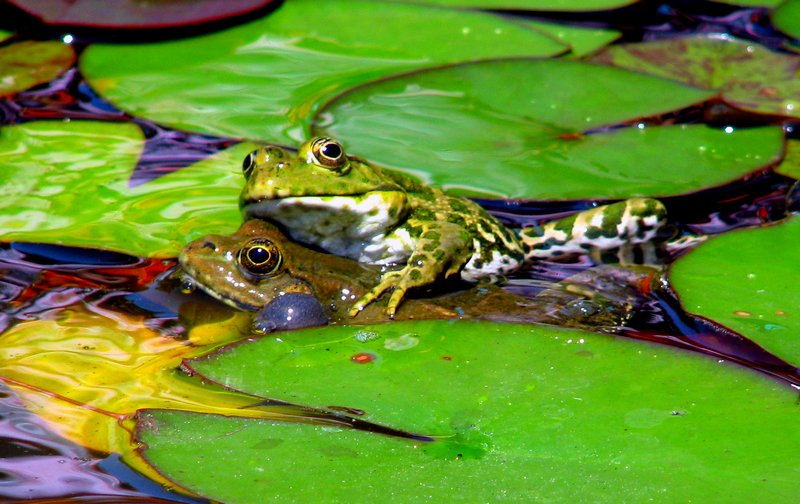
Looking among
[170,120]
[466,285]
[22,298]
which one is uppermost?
[170,120]

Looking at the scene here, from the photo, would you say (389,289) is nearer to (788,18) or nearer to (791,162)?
(791,162)

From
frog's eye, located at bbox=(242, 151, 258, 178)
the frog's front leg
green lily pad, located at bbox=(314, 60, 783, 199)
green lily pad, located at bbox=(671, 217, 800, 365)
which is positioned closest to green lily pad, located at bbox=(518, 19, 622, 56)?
green lily pad, located at bbox=(314, 60, 783, 199)

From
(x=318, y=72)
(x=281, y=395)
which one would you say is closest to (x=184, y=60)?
(x=318, y=72)

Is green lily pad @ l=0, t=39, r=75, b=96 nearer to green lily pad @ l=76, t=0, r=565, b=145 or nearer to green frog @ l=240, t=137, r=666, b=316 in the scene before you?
green lily pad @ l=76, t=0, r=565, b=145

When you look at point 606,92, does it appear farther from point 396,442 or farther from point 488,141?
point 396,442

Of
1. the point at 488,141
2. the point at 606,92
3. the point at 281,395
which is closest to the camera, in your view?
the point at 281,395

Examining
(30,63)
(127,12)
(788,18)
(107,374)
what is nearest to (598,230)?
(107,374)
